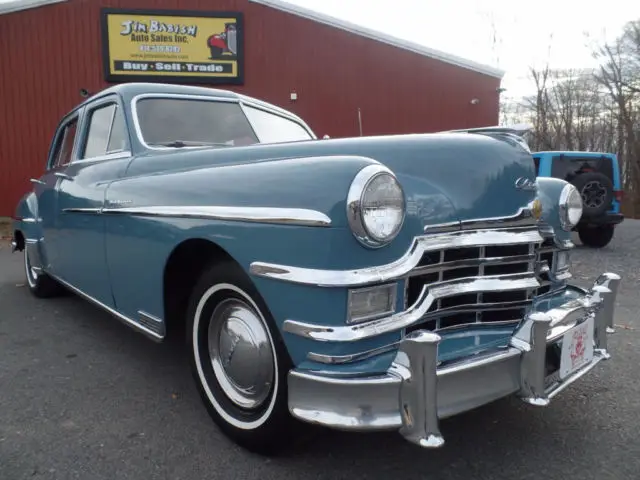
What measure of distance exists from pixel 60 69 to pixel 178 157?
10837mm

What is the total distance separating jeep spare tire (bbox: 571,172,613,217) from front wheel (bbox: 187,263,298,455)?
7082 millimetres

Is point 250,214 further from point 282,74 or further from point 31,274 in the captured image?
point 282,74

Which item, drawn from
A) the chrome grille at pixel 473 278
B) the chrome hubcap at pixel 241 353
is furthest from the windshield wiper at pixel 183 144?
the chrome grille at pixel 473 278

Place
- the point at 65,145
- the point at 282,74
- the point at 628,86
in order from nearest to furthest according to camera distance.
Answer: the point at 65,145 < the point at 282,74 < the point at 628,86

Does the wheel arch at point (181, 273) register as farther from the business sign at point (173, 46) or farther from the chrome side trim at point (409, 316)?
the business sign at point (173, 46)

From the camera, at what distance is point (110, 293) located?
2.80 meters

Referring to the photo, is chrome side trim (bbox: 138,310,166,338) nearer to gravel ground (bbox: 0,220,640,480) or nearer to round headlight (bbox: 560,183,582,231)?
gravel ground (bbox: 0,220,640,480)

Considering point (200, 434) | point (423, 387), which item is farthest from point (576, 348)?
point (200, 434)

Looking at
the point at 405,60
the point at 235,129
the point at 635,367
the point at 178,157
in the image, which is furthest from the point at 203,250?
the point at 405,60

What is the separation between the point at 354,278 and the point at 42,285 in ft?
13.1

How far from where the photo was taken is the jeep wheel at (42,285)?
4516 mm

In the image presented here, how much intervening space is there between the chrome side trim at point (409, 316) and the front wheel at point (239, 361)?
18 cm

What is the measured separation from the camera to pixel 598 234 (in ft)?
26.8

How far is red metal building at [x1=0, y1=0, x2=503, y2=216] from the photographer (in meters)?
11.4
